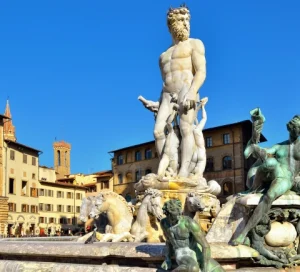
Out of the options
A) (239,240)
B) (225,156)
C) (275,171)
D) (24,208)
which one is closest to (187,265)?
(239,240)

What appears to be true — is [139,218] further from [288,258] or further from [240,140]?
[240,140]

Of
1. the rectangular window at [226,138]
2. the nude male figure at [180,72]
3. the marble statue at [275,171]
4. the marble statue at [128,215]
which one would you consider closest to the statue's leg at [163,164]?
the nude male figure at [180,72]

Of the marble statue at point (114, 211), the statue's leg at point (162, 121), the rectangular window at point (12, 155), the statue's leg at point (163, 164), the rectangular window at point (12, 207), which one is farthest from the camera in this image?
the rectangular window at point (12, 155)

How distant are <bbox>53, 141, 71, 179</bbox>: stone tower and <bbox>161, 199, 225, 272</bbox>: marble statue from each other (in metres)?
119

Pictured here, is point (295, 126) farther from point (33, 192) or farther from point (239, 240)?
point (33, 192)

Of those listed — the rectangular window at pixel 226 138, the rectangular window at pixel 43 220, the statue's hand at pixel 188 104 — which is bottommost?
the rectangular window at pixel 43 220

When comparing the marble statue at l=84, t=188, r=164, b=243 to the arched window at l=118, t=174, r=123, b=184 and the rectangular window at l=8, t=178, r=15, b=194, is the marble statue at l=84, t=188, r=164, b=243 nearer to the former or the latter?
the rectangular window at l=8, t=178, r=15, b=194

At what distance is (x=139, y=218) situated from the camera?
8.82m

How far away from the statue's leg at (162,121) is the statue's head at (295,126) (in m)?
5.05

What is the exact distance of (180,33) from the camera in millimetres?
10977

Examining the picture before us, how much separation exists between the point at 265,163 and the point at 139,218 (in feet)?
11.5

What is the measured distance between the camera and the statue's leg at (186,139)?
10516 mm

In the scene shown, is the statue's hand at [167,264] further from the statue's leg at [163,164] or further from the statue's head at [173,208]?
the statue's leg at [163,164]

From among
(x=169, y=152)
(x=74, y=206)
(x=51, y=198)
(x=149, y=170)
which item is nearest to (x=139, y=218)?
(x=169, y=152)
